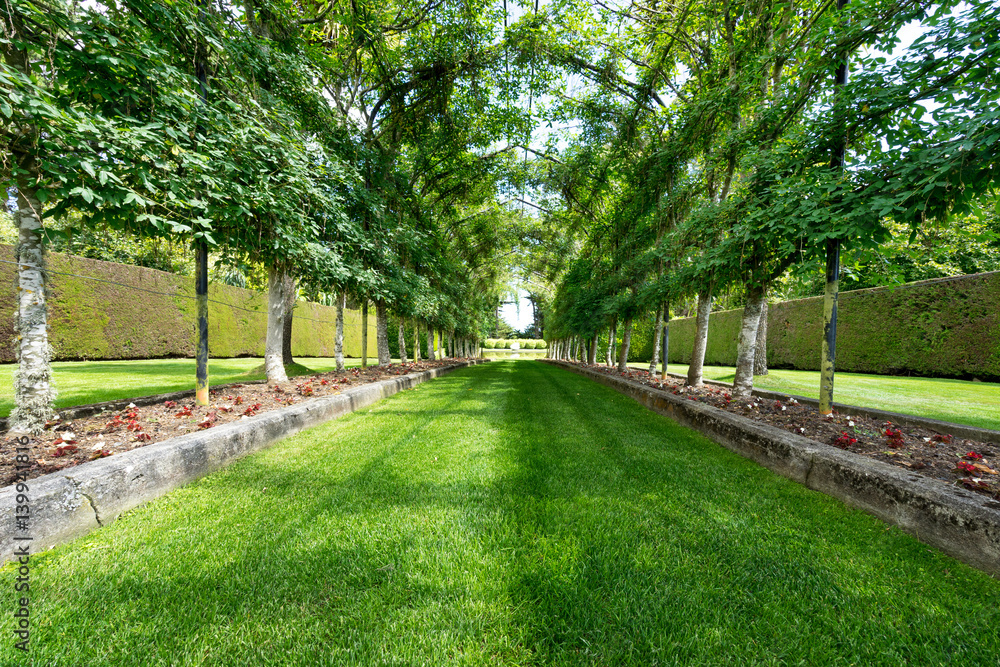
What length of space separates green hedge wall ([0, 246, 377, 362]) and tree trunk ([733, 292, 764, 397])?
12192mm

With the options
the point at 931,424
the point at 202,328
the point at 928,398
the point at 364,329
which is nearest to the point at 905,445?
the point at 931,424

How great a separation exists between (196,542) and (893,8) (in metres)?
6.78

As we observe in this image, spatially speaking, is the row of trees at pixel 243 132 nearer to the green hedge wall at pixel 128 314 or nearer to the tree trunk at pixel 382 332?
the tree trunk at pixel 382 332

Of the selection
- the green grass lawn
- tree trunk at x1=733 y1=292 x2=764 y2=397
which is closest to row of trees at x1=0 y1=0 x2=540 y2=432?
the green grass lawn

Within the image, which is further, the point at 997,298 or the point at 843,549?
the point at 997,298

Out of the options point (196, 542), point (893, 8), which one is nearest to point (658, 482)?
point (196, 542)

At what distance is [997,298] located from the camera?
7.94m

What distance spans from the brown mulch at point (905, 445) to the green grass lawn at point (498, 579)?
699 mm

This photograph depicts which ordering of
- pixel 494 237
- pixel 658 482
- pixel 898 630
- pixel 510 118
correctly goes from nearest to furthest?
pixel 898 630 < pixel 658 482 < pixel 510 118 < pixel 494 237

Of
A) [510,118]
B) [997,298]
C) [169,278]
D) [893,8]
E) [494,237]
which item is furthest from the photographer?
[494,237]

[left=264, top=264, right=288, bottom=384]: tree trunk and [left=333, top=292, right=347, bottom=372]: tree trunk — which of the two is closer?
Result: [left=264, top=264, right=288, bottom=384]: tree trunk

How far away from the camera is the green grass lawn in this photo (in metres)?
1.21

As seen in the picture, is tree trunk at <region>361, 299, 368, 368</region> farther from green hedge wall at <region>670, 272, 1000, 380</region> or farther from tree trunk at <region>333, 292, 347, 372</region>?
green hedge wall at <region>670, 272, 1000, 380</region>

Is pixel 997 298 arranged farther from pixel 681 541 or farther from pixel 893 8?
pixel 681 541
